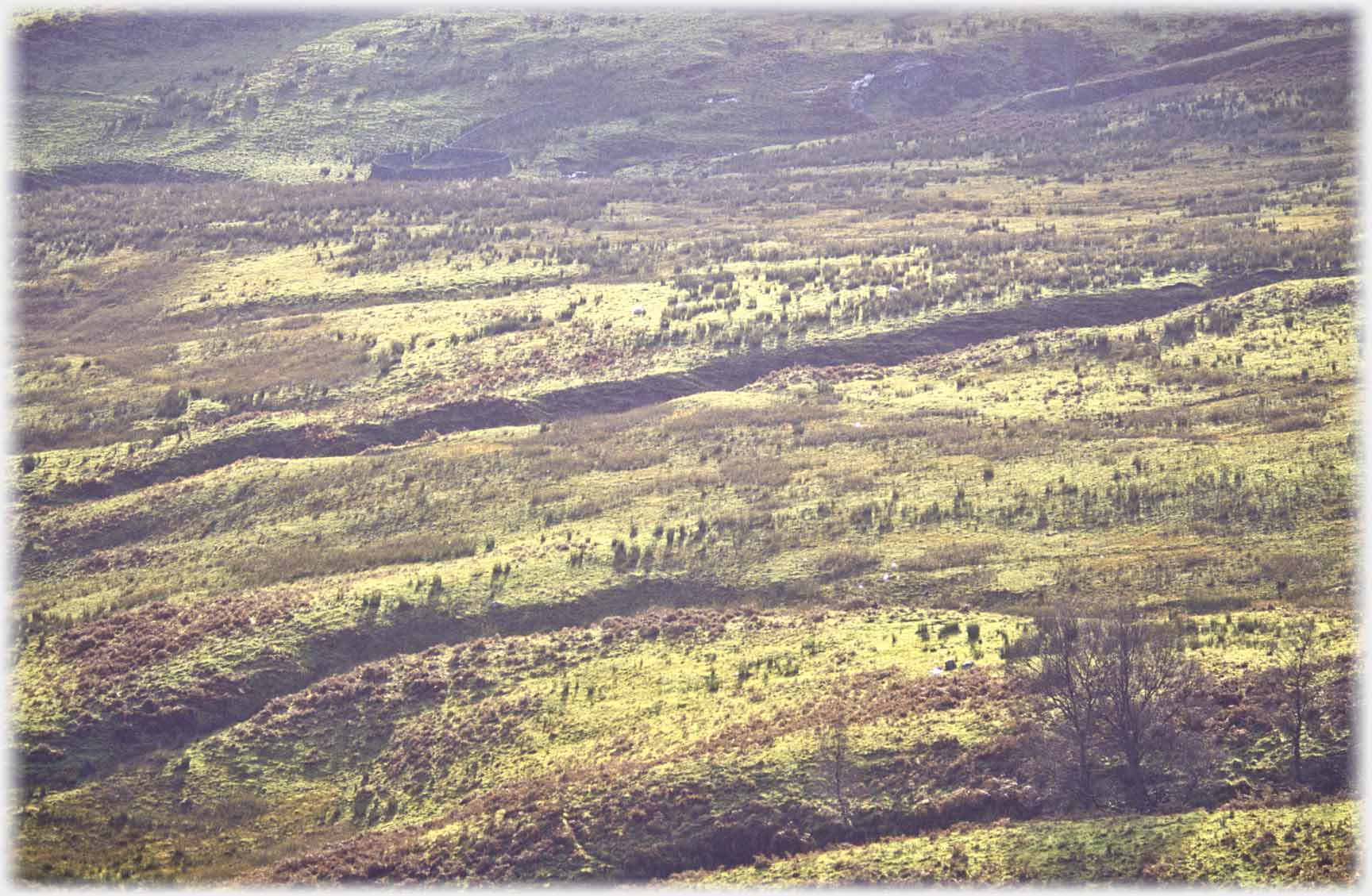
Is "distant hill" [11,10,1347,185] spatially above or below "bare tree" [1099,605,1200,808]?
above

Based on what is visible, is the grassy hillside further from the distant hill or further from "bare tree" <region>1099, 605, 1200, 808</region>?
the distant hill

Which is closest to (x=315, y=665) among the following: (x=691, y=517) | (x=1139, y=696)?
(x=691, y=517)

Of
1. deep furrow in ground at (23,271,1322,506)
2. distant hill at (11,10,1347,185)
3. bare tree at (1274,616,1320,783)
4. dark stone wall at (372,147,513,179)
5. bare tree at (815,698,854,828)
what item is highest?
distant hill at (11,10,1347,185)

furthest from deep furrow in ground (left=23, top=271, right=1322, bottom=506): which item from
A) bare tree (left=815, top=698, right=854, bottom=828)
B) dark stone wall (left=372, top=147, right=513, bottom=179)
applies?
dark stone wall (left=372, top=147, right=513, bottom=179)

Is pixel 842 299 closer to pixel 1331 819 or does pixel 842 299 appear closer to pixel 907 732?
pixel 907 732

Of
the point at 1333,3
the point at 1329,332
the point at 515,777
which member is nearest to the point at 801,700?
the point at 515,777

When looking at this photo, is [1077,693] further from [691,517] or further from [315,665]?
[315,665]

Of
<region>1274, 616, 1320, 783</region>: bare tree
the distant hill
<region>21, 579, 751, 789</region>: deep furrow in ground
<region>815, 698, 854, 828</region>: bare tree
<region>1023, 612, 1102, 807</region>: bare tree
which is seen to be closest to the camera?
<region>1274, 616, 1320, 783</region>: bare tree
